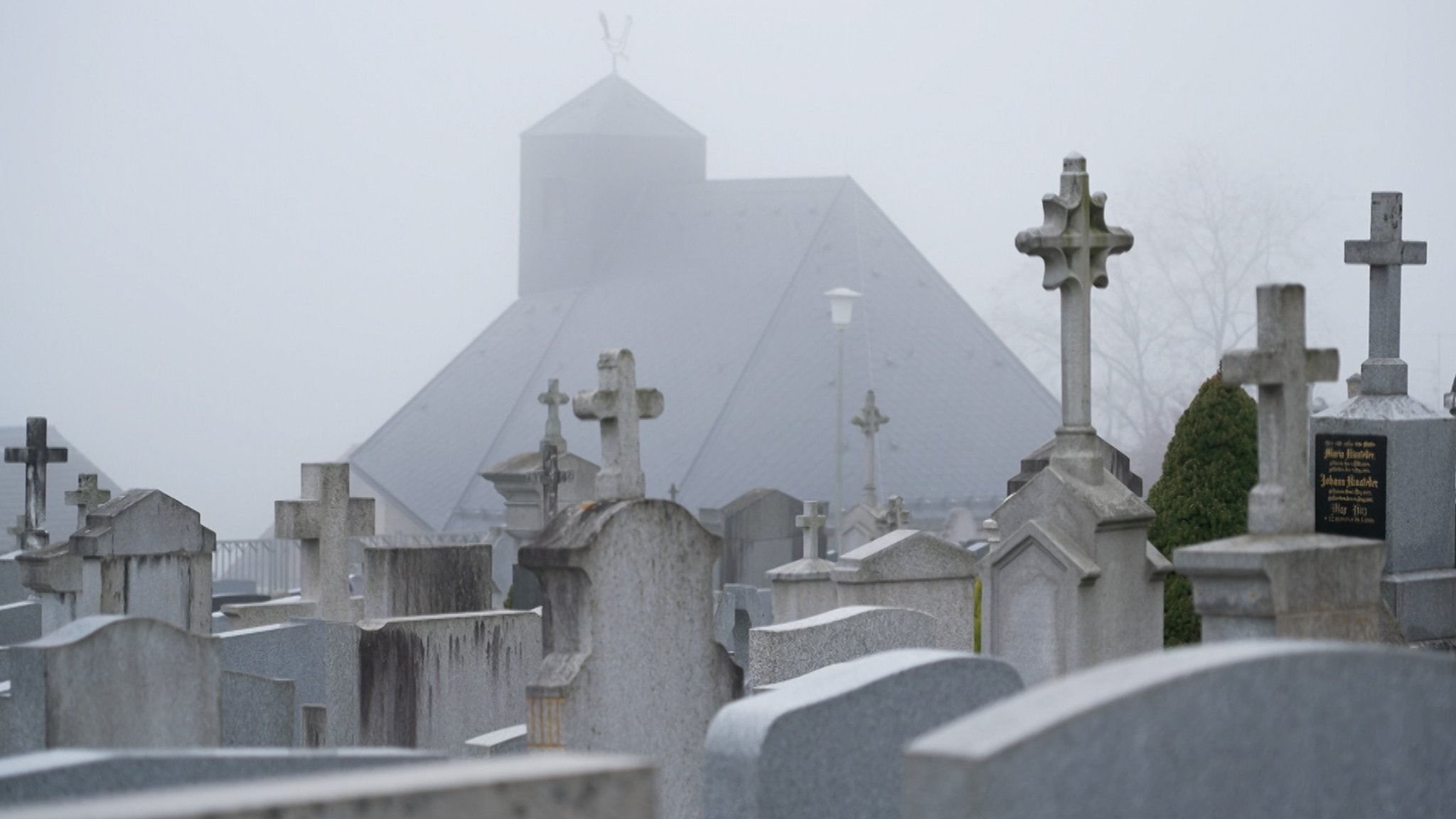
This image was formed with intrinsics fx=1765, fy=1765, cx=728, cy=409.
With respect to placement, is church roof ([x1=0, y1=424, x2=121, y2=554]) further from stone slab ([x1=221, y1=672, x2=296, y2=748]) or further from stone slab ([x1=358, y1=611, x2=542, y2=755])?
stone slab ([x1=221, y1=672, x2=296, y2=748])

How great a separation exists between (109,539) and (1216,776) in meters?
7.25

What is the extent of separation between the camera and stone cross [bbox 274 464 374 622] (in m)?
10.1

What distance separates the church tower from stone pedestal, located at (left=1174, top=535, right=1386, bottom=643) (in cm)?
4121

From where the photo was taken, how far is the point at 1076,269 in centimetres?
753

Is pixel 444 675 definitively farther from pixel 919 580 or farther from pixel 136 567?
pixel 919 580

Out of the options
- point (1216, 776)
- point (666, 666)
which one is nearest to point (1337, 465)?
point (666, 666)

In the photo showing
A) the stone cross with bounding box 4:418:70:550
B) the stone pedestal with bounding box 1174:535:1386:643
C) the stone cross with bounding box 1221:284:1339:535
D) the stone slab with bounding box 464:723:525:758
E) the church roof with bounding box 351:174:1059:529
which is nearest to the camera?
the stone pedestal with bounding box 1174:535:1386:643

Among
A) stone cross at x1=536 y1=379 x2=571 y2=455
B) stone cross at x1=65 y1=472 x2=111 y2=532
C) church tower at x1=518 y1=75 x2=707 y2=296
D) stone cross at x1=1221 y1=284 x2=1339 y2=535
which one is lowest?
stone cross at x1=65 y1=472 x2=111 y2=532

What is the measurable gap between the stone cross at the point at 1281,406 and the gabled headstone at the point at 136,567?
5.87 m

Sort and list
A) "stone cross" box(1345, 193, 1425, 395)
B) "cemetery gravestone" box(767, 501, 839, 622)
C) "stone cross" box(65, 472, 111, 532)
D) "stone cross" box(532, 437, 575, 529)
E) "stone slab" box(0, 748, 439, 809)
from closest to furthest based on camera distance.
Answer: "stone slab" box(0, 748, 439, 809) < "stone cross" box(1345, 193, 1425, 395) < "cemetery gravestone" box(767, 501, 839, 622) < "stone cross" box(65, 472, 111, 532) < "stone cross" box(532, 437, 575, 529)

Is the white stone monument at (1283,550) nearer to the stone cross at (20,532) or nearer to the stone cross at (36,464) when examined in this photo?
the stone cross at (36,464)

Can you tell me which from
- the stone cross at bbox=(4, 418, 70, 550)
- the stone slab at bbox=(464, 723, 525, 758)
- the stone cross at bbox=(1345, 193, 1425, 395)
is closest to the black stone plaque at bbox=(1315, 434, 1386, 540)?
the stone cross at bbox=(1345, 193, 1425, 395)

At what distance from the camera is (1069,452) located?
7.68 meters

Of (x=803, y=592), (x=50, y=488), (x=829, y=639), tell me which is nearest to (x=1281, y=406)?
(x=829, y=639)
